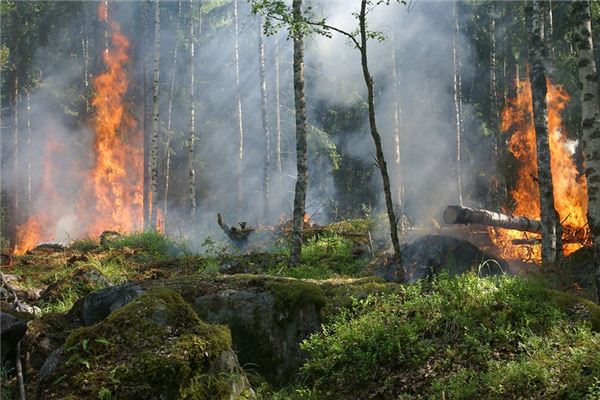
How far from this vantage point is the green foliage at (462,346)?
4.92 m

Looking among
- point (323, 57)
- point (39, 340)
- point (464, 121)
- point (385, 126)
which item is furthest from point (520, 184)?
point (39, 340)

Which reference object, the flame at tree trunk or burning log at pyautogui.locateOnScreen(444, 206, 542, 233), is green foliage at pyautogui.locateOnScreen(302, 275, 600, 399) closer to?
burning log at pyautogui.locateOnScreen(444, 206, 542, 233)

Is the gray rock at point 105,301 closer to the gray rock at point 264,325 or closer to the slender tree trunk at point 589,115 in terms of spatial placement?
the gray rock at point 264,325

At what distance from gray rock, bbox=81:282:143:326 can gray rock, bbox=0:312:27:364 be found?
959 mm

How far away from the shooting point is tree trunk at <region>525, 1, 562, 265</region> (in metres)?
12.0

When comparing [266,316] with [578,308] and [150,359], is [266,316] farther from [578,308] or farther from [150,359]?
[578,308]

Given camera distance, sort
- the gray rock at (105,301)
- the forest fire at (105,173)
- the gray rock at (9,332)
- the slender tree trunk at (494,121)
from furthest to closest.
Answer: the forest fire at (105,173), the slender tree trunk at (494,121), the gray rock at (105,301), the gray rock at (9,332)

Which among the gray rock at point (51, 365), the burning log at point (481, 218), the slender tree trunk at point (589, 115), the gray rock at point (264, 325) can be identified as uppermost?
the slender tree trunk at point (589, 115)

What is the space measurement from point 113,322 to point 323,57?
105 feet

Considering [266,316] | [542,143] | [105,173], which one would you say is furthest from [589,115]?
[105,173]

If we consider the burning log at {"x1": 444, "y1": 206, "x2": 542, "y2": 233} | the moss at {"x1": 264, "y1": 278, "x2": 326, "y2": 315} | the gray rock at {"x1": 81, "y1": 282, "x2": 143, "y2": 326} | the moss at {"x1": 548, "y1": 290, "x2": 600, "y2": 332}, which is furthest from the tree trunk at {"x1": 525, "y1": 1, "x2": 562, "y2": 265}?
the gray rock at {"x1": 81, "y1": 282, "x2": 143, "y2": 326}

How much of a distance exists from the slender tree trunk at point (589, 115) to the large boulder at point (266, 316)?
4.44 metres

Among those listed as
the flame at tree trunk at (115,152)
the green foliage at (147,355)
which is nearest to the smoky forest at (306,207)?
the green foliage at (147,355)

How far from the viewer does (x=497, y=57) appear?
27766 mm
